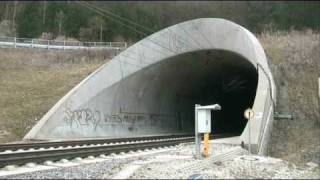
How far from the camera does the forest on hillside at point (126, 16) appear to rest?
232ft

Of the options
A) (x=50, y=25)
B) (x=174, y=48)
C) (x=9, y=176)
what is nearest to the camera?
(x=9, y=176)

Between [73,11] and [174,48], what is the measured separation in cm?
5189

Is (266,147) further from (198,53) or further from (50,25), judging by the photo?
(50,25)

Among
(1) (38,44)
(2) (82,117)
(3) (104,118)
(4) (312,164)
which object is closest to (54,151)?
(4) (312,164)

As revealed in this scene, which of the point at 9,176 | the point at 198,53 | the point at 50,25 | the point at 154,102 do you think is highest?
the point at 50,25

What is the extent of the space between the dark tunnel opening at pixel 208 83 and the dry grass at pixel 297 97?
8.62ft

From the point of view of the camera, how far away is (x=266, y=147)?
845 inches

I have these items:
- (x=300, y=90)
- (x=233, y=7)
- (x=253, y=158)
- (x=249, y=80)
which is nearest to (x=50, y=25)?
(x=233, y=7)

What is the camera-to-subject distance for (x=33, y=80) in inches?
Result: 1465

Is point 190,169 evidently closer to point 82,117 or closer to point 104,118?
point 82,117

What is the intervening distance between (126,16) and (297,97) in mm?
57264

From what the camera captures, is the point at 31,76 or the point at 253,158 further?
the point at 31,76

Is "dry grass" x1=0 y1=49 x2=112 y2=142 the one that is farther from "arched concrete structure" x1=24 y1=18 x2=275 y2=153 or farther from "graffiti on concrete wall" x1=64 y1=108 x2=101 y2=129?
"arched concrete structure" x1=24 y1=18 x2=275 y2=153

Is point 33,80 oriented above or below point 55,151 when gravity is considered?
above
